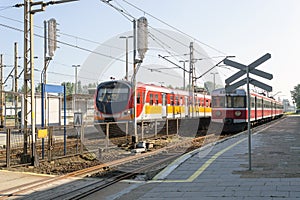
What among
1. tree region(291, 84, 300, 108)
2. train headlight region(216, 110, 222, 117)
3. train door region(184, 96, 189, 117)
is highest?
tree region(291, 84, 300, 108)

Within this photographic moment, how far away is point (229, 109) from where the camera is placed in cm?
2714

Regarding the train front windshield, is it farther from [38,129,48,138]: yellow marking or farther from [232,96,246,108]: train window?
[38,129,48,138]: yellow marking

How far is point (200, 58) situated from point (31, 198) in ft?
91.9

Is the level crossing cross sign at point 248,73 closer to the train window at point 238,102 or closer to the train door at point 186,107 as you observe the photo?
the train window at point 238,102

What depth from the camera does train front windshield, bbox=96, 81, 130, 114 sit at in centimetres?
2139

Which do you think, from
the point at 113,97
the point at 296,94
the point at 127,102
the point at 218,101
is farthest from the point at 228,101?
the point at 296,94

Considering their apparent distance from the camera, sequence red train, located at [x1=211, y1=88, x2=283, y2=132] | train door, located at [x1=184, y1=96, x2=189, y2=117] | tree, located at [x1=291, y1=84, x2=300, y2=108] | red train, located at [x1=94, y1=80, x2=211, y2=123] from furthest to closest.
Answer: tree, located at [x1=291, y1=84, x2=300, y2=108]
train door, located at [x1=184, y1=96, x2=189, y2=117]
red train, located at [x1=211, y1=88, x2=283, y2=132]
red train, located at [x1=94, y1=80, x2=211, y2=123]

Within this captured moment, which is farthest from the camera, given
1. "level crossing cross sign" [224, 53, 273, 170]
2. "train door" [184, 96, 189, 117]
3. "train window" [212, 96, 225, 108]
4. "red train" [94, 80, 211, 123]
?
"train door" [184, 96, 189, 117]

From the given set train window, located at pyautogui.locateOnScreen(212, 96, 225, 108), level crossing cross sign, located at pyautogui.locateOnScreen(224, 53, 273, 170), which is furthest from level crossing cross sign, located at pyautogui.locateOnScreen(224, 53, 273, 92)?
train window, located at pyautogui.locateOnScreen(212, 96, 225, 108)

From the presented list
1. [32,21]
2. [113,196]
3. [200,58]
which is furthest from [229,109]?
[113,196]

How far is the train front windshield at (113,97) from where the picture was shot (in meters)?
21.4

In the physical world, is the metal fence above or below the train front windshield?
below

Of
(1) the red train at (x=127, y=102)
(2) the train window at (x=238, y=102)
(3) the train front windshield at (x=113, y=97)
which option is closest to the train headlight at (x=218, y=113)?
(2) the train window at (x=238, y=102)

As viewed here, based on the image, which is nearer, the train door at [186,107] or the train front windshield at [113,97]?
the train front windshield at [113,97]
